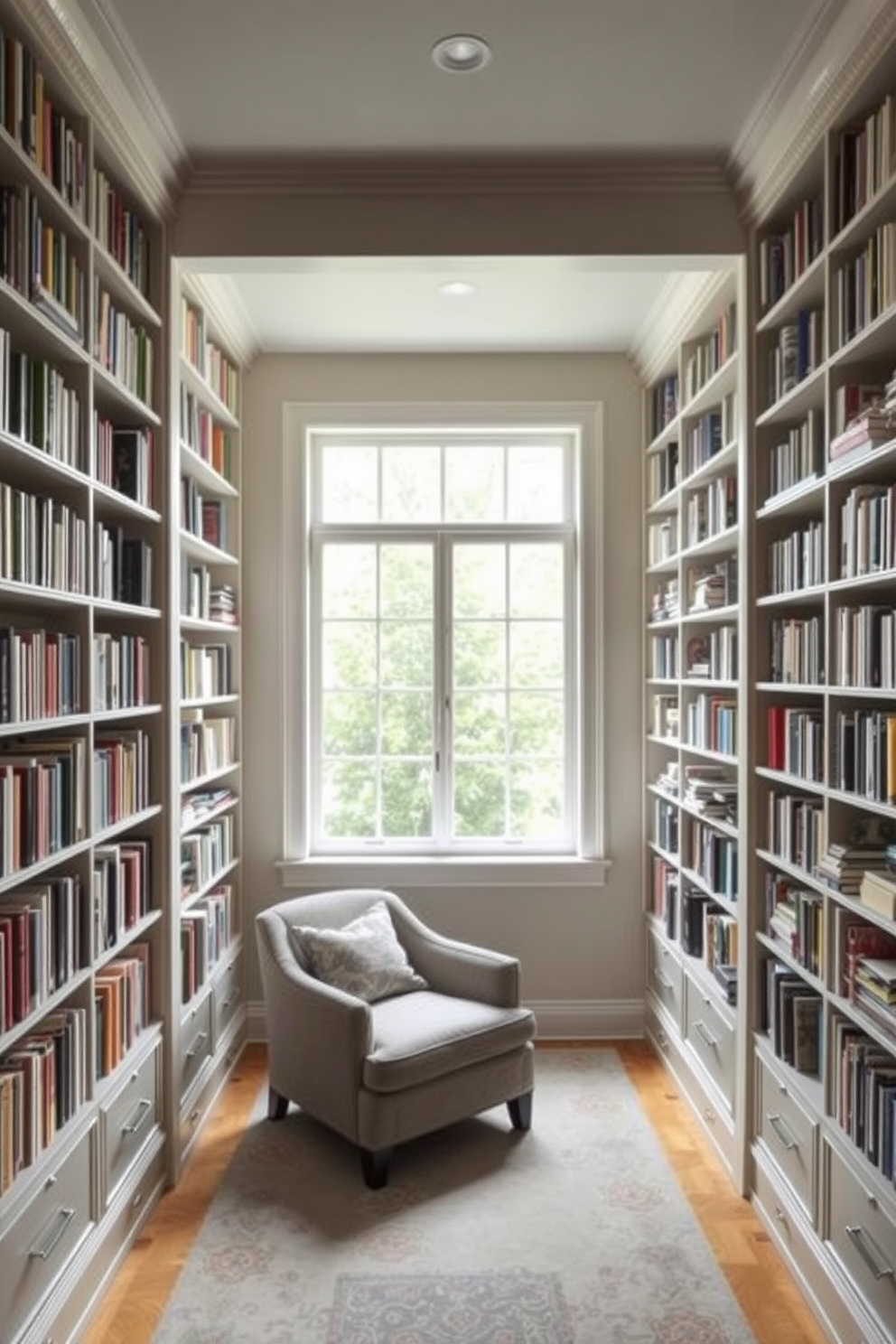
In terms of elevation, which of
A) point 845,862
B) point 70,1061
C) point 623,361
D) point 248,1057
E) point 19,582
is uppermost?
point 623,361

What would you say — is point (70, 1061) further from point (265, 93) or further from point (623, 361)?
point (623, 361)

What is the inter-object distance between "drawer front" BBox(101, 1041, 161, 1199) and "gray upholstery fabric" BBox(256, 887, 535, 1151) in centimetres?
46

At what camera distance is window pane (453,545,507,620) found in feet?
12.6

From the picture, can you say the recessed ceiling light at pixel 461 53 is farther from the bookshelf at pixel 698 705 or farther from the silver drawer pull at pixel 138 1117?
the silver drawer pull at pixel 138 1117

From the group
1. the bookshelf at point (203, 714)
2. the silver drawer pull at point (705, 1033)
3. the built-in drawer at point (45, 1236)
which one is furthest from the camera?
the silver drawer pull at point (705, 1033)

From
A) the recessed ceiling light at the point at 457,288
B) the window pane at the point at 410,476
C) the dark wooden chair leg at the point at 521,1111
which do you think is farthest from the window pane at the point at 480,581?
the dark wooden chair leg at the point at 521,1111

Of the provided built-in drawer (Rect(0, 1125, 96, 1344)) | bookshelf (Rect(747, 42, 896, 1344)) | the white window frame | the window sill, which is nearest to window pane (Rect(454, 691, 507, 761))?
the white window frame

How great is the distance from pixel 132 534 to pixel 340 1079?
1.81 metres

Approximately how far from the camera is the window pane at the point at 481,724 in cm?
383

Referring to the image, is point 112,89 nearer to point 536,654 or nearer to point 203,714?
point 203,714

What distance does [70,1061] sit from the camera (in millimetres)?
1940

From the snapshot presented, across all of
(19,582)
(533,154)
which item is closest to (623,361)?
(533,154)

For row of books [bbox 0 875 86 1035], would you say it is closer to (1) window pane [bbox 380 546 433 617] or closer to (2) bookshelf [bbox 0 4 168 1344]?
(2) bookshelf [bbox 0 4 168 1344]

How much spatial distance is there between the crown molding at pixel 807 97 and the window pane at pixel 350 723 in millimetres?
2400
